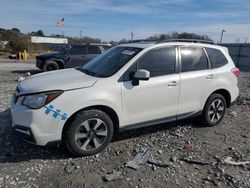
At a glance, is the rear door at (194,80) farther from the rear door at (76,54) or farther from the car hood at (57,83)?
the rear door at (76,54)

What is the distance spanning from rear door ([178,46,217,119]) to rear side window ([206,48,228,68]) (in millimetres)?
140

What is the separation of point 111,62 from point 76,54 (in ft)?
32.7

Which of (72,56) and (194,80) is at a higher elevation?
(72,56)

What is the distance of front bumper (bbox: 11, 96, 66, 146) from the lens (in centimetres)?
381

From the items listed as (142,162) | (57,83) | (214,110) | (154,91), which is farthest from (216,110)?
(57,83)

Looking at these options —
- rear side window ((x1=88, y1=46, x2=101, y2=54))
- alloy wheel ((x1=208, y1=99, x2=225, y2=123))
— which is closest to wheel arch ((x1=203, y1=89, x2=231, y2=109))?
alloy wheel ((x1=208, y1=99, x2=225, y2=123))

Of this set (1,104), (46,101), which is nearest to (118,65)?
(46,101)

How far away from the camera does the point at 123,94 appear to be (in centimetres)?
432

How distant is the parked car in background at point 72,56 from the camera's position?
14.3 meters

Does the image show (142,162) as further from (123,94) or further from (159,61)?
(159,61)

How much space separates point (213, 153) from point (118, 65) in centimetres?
216

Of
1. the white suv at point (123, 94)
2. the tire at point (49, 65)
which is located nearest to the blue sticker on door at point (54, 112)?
the white suv at point (123, 94)

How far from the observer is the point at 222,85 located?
5566mm

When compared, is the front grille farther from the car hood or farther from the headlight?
the car hood
